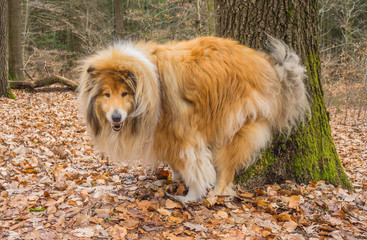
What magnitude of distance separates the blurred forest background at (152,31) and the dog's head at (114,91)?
589 centimetres

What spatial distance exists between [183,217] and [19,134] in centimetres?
418

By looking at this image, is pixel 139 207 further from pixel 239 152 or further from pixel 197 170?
pixel 239 152

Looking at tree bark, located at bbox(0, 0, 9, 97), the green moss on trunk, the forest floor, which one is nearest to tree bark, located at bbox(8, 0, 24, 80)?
tree bark, located at bbox(0, 0, 9, 97)

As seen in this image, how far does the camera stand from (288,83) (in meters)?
3.31

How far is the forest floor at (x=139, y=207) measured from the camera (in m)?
2.63

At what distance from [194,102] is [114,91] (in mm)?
819

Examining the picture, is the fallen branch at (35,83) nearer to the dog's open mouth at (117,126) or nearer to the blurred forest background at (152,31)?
the blurred forest background at (152,31)

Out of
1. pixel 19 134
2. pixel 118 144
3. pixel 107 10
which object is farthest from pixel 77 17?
pixel 118 144

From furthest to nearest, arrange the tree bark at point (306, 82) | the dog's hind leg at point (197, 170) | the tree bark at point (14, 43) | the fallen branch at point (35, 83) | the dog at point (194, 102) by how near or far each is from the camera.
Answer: the tree bark at point (14, 43) → the fallen branch at point (35, 83) → the tree bark at point (306, 82) → the dog's hind leg at point (197, 170) → the dog at point (194, 102)

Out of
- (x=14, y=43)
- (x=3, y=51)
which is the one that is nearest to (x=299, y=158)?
(x=3, y=51)

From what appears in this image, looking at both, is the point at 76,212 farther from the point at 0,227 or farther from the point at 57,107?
the point at 57,107

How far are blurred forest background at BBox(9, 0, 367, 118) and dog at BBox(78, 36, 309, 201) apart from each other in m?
5.47

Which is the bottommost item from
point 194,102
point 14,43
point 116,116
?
point 116,116

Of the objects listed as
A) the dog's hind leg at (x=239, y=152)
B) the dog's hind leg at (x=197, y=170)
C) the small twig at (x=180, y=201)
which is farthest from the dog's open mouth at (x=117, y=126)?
the dog's hind leg at (x=239, y=152)
